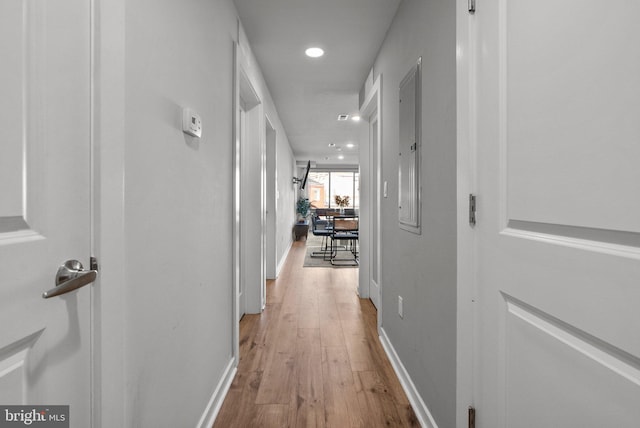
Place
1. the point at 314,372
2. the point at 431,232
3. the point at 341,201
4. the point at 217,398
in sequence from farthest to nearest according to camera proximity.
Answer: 1. the point at 341,201
2. the point at 314,372
3. the point at 217,398
4. the point at 431,232

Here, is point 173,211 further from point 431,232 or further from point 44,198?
point 431,232

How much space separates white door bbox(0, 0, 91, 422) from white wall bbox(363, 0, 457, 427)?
1.17m

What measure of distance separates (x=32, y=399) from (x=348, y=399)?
1471 millimetres

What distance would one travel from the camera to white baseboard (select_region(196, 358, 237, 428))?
1.48m

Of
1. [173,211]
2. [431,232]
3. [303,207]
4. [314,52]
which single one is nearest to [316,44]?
[314,52]

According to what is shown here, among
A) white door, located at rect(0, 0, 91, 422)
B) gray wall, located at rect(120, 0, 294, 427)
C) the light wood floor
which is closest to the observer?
white door, located at rect(0, 0, 91, 422)

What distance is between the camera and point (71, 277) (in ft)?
2.24

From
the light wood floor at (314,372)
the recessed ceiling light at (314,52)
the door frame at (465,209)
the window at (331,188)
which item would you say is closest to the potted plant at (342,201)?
the window at (331,188)

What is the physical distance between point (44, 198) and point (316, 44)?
2.44 metres

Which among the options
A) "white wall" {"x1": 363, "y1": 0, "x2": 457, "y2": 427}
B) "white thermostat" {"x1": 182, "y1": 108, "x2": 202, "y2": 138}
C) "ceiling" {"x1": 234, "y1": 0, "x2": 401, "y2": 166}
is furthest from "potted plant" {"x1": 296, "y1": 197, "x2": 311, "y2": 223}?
"white thermostat" {"x1": 182, "y1": 108, "x2": 202, "y2": 138}

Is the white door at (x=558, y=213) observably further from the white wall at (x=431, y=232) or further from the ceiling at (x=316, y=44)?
the ceiling at (x=316, y=44)

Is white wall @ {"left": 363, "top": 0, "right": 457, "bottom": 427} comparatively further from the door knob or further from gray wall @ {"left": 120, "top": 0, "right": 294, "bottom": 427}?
the door knob

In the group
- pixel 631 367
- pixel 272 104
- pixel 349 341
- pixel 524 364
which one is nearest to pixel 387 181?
pixel 349 341

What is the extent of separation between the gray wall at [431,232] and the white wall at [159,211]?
3.42 ft
